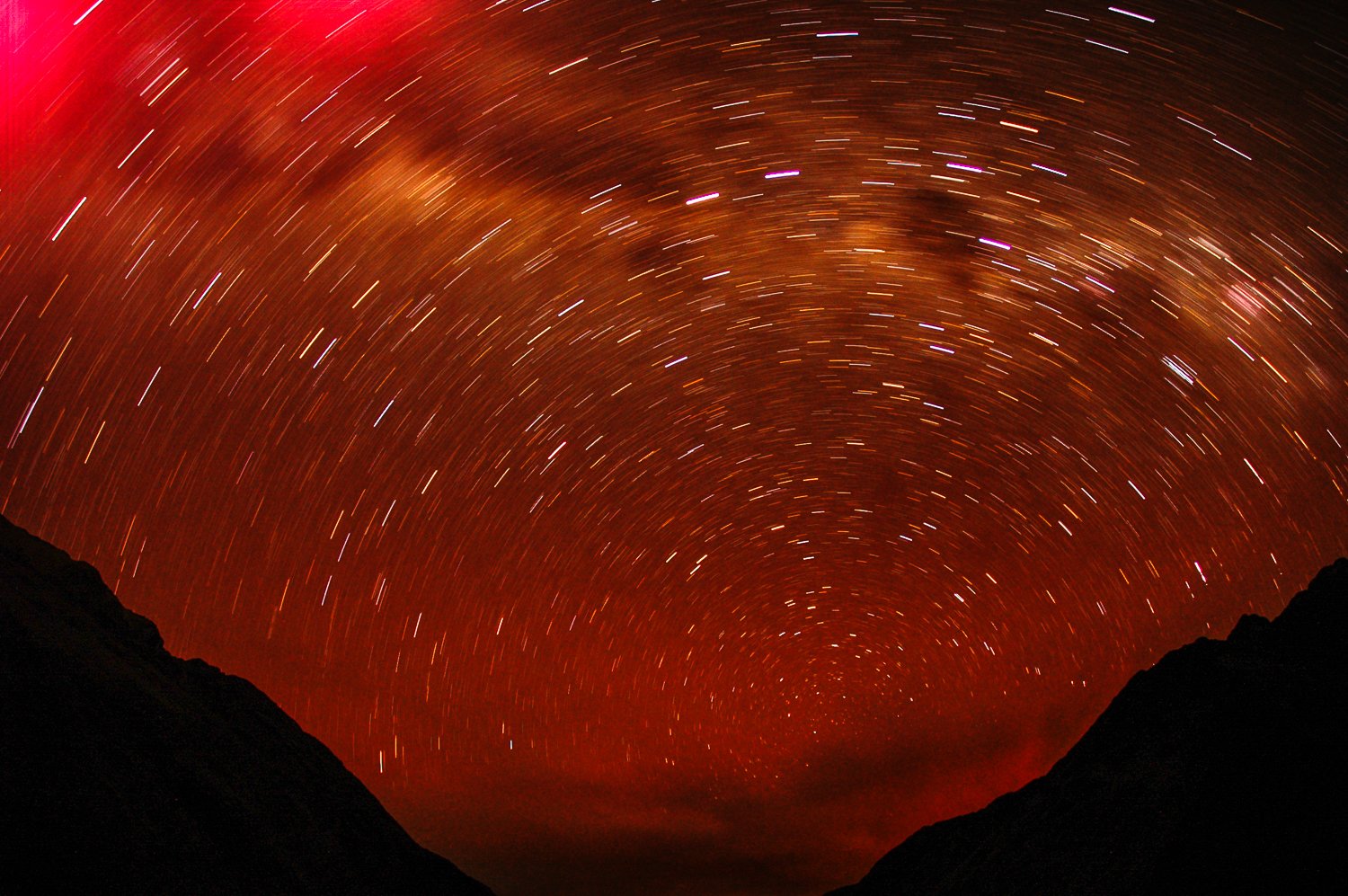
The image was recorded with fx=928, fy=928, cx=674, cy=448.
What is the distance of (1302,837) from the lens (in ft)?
66.6

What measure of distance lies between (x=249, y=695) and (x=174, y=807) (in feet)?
85.8

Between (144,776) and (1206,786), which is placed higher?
(144,776)

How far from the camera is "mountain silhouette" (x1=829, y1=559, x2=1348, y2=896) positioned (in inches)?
827

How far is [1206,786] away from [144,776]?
98.2ft

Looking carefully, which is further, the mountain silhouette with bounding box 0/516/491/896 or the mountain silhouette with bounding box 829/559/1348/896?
the mountain silhouette with bounding box 0/516/491/896

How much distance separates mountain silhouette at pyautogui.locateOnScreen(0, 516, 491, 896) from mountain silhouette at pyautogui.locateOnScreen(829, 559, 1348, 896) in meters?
24.8

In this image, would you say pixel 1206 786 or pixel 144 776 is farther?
pixel 144 776

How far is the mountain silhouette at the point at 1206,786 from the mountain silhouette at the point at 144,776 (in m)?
24.8

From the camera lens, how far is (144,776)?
2692 cm

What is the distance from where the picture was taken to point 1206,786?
25297mm

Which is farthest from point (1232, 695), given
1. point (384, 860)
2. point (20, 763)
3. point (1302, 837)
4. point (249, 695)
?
point (249, 695)

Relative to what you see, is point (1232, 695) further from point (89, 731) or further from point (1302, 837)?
point (89, 731)

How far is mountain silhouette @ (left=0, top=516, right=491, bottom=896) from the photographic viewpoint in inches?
837

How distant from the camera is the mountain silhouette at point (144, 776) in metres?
21.2
